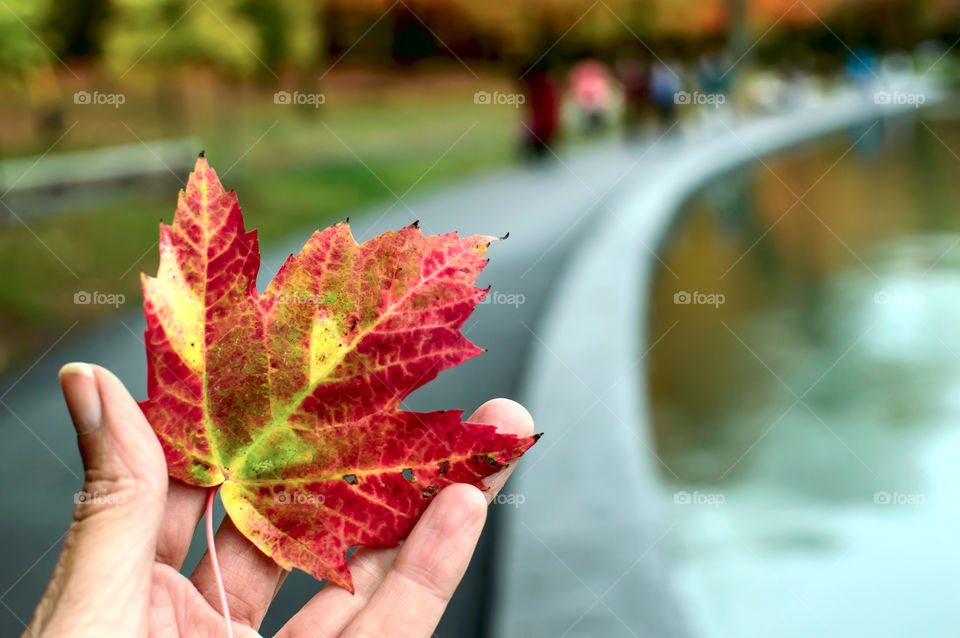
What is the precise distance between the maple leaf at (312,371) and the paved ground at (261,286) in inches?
77.4

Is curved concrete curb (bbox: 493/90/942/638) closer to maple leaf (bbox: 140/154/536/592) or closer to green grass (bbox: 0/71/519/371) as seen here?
maple leaf (bbox: 140/154/536/592)

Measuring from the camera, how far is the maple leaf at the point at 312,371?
115 cm

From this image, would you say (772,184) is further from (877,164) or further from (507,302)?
(507,302)

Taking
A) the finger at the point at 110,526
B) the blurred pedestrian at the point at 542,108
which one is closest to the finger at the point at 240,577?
the finger at the point at 110,526

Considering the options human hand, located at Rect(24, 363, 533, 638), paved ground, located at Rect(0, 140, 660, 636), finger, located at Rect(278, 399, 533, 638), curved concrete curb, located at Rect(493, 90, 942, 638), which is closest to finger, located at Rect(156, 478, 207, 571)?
human hand, located at Rect(24, 363, 533, 638)

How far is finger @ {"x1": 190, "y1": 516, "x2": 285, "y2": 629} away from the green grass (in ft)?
17.6

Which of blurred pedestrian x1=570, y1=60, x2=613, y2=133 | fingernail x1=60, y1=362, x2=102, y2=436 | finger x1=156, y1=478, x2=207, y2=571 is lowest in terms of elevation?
finger x1=156, y1=478, x2=207, y2=571

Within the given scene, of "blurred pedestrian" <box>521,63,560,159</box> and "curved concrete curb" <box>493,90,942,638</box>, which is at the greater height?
"blurred pedestrian" <box>521,63,560,159</box>

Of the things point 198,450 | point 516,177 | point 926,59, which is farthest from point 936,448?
point 926,59

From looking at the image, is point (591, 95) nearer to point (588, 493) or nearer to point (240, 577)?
point (588, 493)

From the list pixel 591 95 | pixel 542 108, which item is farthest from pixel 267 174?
pixel 591 95

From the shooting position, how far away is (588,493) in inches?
133

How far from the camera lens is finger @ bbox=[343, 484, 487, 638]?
132 cm

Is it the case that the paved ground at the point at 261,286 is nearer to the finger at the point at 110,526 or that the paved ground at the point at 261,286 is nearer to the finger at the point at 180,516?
the finger at the point at 180,516
